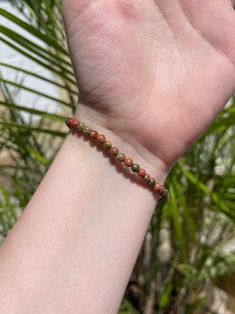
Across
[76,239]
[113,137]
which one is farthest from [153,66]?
[76,239]

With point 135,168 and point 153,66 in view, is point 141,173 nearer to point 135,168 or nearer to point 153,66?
point 135,168

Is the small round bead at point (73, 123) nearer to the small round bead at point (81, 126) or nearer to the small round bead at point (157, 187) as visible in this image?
the small round bead at point (81, 126)

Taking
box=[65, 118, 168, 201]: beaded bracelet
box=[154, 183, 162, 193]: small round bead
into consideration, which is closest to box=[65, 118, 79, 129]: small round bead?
box=[65, 118, 168, 201]: beaded bracelet

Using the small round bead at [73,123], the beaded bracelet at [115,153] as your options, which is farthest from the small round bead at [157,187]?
the small round bead at [73,123]

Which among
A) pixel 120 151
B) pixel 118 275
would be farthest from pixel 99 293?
pixel 120 151

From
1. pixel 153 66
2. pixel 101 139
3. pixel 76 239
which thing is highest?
pixel 153 66

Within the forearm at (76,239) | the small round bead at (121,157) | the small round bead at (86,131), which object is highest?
the small round bead at (86,131)

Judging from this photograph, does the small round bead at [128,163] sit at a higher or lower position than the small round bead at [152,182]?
higher
